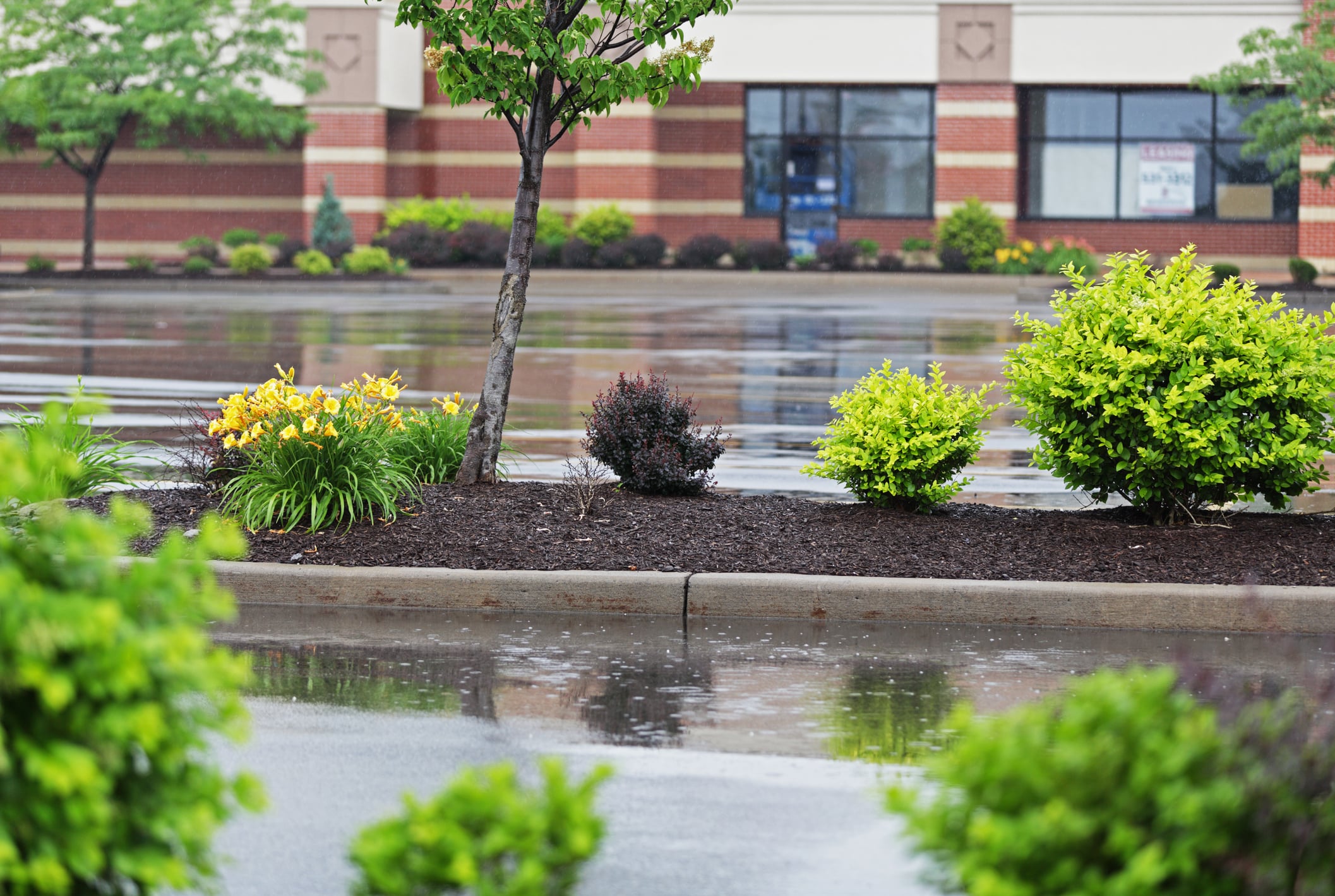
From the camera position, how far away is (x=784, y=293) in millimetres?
39156

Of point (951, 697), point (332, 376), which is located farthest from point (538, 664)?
point (332, 376)

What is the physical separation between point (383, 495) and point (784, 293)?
1199 inches

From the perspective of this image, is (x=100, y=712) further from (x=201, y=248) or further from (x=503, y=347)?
(x=201, y=248)

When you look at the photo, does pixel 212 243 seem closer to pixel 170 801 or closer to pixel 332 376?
pixel 332 376

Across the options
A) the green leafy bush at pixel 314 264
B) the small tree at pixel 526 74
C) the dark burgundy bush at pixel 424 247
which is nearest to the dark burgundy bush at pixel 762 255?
the dark burgundy bush at pixel 424 247

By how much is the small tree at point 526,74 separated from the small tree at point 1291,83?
25440 mm

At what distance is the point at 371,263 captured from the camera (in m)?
40.7

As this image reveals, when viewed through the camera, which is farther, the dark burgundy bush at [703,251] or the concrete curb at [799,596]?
the dark burgundy bush at [703,251]

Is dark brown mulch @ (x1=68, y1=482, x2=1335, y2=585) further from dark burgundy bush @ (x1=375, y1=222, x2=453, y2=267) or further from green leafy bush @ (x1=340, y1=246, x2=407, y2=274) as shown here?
dark burgundy bush @ (x1=375, y1=222, x2=453, y2=267)

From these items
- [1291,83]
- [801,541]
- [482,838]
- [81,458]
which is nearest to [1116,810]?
[482,838]

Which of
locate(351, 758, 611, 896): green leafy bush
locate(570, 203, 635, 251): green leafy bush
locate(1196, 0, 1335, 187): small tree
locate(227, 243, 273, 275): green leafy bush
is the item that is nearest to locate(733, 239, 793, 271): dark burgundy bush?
locate(570, 203, 635, 251): green leafy bush

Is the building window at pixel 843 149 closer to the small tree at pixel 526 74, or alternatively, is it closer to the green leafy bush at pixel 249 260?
the green leafy bush at pixel 249 260

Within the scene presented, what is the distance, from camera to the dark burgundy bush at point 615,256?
42.2 metres

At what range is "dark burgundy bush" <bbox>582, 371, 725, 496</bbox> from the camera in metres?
10.1
